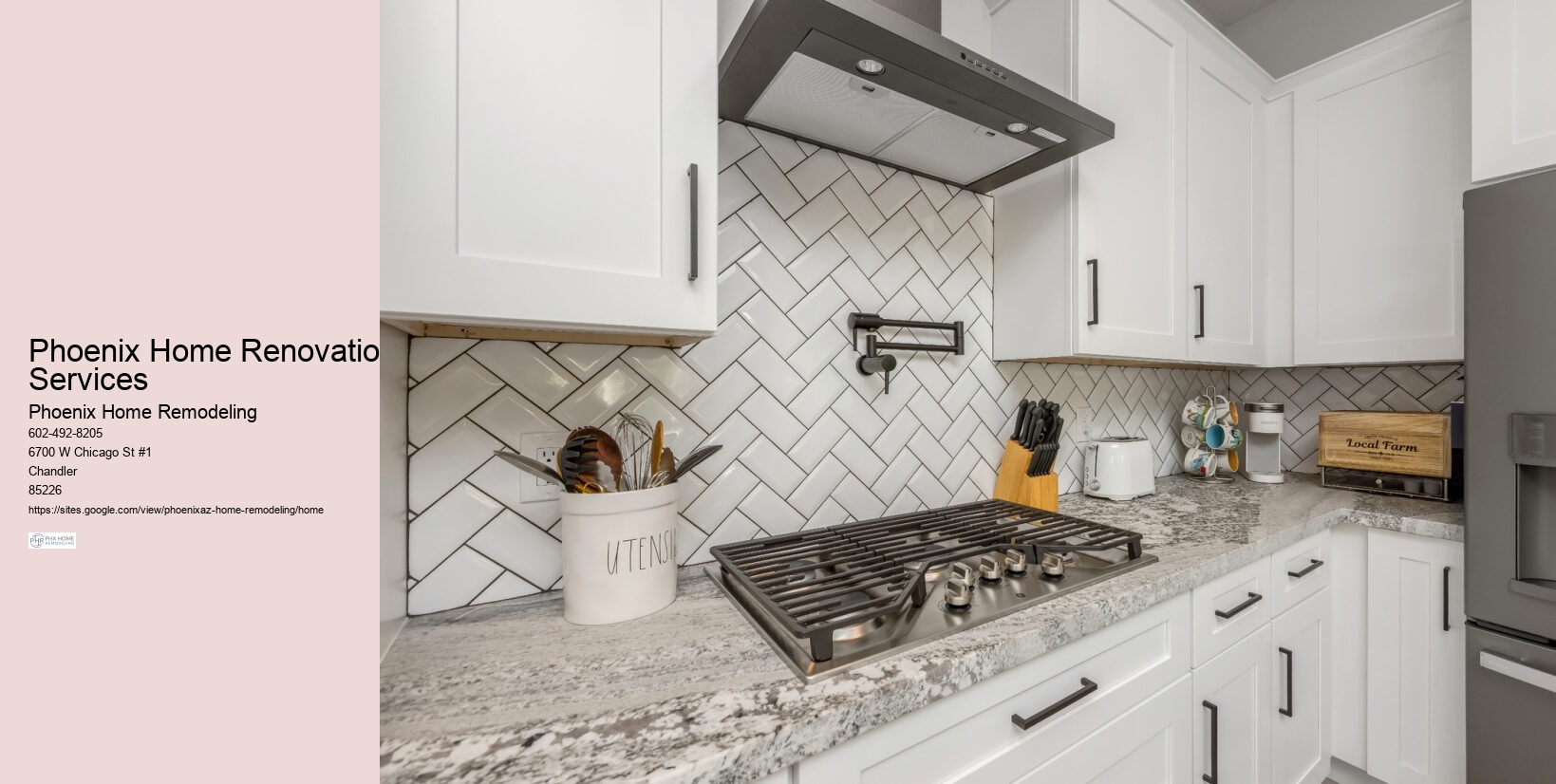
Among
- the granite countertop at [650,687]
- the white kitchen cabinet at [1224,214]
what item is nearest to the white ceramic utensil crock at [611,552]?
the granite countertop at [650,687]

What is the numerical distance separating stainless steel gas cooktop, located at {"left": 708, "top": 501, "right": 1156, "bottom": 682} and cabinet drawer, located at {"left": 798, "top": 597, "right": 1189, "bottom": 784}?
3.0 inches

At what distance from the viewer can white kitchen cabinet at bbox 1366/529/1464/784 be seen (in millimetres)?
1204

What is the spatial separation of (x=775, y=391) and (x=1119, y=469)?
3.50 feet

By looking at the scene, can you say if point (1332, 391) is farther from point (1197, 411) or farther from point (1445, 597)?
point (1445, 597)

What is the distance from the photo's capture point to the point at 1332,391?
1843 mm

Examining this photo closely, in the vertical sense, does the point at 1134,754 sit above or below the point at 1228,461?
below

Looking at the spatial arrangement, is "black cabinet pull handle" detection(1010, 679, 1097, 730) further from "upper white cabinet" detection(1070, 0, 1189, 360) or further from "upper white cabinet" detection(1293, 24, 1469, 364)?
"upper white cabinet" detection(1293, 24, 1469, 364)

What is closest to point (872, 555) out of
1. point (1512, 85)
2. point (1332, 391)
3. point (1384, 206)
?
point (1512, 85)

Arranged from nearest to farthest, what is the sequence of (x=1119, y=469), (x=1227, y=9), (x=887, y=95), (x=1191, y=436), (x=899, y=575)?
(x=899, y=575) < (x=887, y=95) < (x=1119, y=469) < (x=1191, y=436) < (x=1227, y=9)

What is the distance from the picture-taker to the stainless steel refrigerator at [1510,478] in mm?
1003
